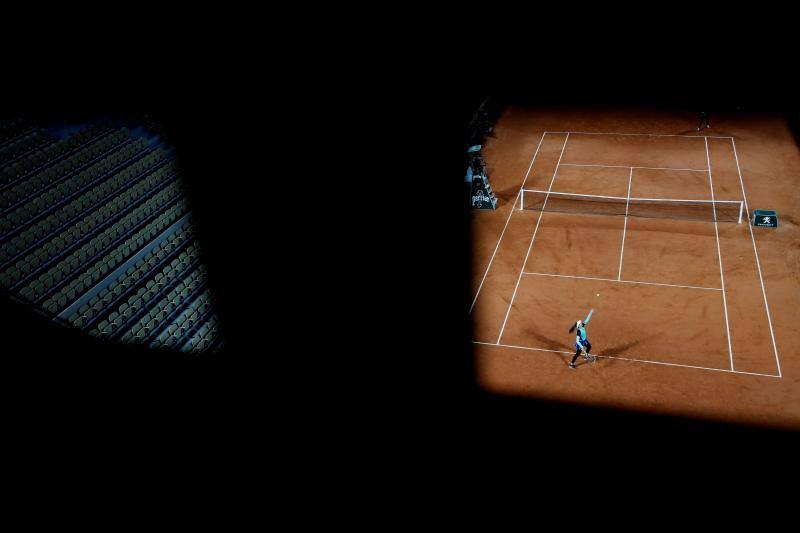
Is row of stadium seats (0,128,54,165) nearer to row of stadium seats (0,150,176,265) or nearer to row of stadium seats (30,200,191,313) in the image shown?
row of stadium seats (0,150,176,265)

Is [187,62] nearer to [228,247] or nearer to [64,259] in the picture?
[228,247]

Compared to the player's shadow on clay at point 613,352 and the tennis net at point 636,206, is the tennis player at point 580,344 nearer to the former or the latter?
the player's shadow on clay at point 613,352

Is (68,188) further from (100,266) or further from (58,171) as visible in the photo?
(100,266)

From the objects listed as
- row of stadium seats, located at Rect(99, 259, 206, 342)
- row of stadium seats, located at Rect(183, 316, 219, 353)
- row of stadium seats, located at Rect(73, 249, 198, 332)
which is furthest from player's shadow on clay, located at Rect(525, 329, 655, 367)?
row of stadium seats, located at Rect(73, 249, 198, 332)

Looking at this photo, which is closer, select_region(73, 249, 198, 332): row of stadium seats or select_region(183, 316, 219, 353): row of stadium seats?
select_region(73, 249, 198, 332): row of stadium seats

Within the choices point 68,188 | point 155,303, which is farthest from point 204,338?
point 68,188
